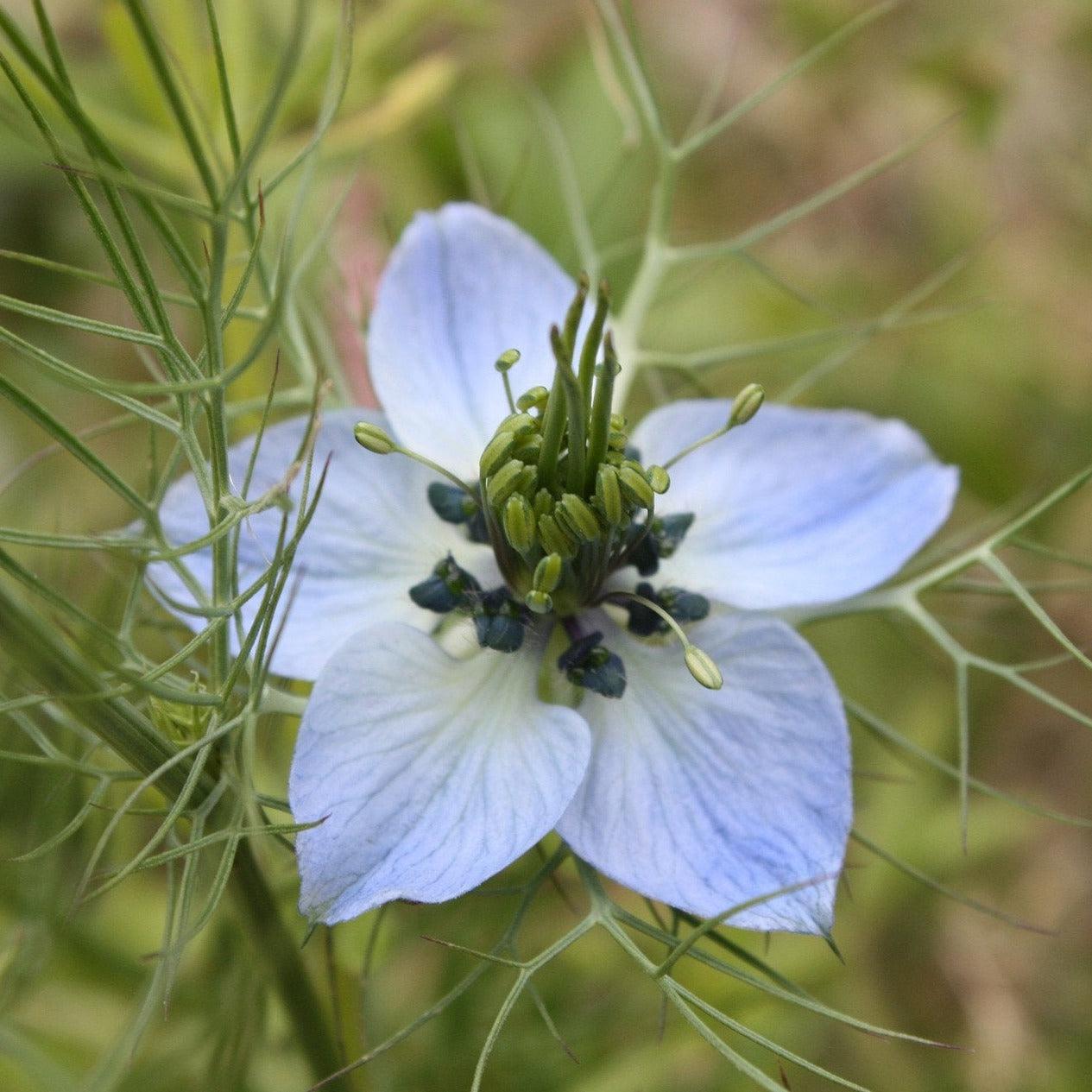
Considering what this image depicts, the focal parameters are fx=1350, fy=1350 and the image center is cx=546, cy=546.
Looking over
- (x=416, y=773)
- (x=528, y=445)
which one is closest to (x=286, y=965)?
(x=416, y=773)

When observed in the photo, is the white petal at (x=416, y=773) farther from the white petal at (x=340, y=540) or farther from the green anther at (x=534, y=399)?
the green anther at (x=534, y=399)

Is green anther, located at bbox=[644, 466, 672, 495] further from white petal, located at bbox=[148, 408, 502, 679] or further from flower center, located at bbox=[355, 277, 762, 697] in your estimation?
white petal, located at bbox=[148, 408, 502, 679]

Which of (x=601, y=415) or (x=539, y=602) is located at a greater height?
(x=601, y=415)

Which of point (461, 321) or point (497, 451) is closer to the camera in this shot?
point (497, 451)

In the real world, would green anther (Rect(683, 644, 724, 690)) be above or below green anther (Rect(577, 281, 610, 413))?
below

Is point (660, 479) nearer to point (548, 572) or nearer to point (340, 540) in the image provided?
point (548, 572)

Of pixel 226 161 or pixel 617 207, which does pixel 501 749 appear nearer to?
pixel 226 161

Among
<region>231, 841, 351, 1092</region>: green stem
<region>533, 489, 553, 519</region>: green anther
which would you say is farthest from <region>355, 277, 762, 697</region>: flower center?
<region>231, 841, 351, 1092</region>: green stem
